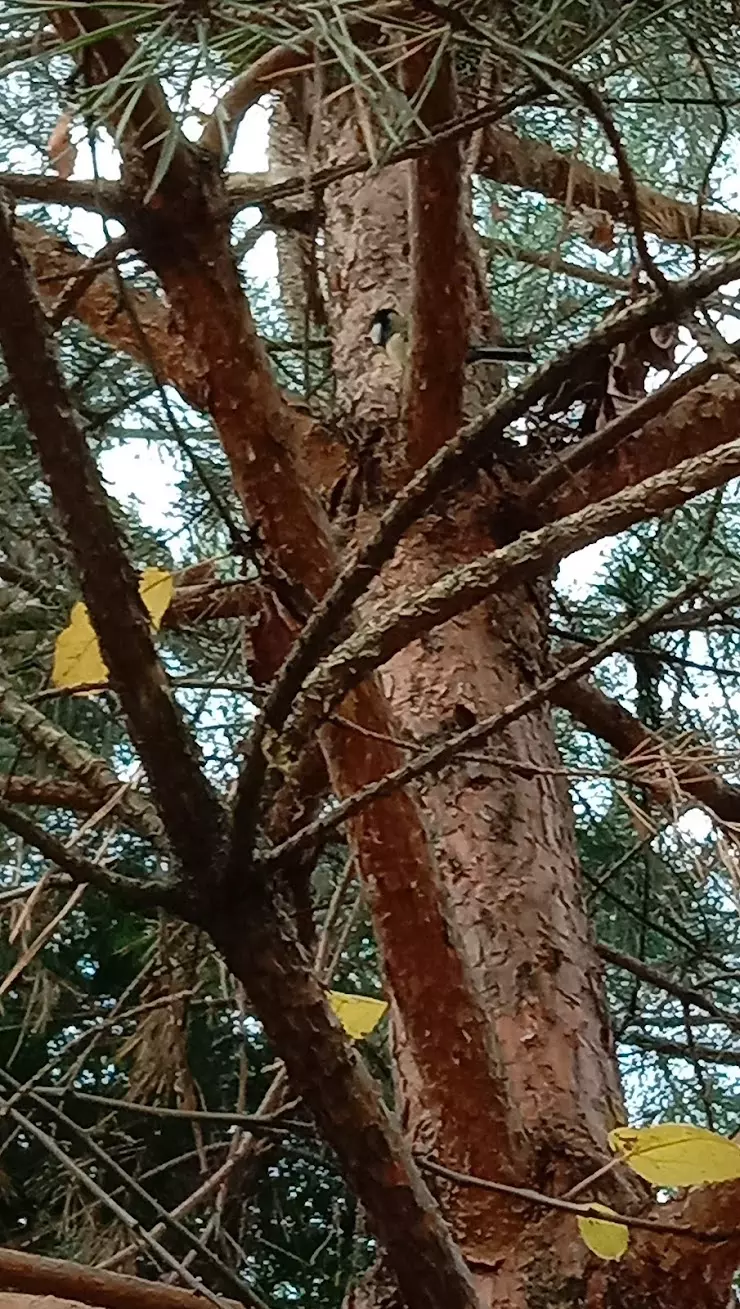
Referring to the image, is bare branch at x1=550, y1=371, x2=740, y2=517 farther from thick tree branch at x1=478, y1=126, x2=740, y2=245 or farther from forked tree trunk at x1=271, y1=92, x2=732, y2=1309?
thick tree branch at x1=478, y1=126, x2=740, y2=245

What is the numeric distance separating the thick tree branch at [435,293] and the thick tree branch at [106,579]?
19.2 inches

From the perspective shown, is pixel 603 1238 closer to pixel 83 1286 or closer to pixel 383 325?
pixel 83 1286

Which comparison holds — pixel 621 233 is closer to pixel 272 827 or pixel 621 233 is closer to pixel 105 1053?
pixel 105 1053

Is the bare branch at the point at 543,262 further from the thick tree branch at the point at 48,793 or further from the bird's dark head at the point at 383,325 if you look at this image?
the thick tree branch at the point at 48,793

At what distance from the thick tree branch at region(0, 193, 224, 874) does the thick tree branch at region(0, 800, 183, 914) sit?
0.01 meters

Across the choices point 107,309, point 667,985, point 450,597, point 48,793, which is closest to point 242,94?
point 107,309

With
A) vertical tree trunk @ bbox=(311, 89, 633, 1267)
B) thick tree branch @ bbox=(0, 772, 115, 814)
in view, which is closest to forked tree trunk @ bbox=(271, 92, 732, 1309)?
vertical tree trunk @ bbox=(311, 89, 633, 1267)

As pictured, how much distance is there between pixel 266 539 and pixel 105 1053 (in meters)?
1.12

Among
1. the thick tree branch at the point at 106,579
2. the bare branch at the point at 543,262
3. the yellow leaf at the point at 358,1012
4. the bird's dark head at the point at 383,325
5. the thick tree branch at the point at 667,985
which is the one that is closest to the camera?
the thick tree branch at the point at 106,579

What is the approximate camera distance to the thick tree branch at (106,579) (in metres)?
0.45

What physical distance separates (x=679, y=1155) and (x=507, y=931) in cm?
38

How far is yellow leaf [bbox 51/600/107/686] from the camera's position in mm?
558

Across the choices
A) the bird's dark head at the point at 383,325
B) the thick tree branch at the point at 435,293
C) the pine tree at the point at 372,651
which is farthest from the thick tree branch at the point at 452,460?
the bird's dark head at the point at 383,325

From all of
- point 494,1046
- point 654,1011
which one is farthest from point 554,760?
point 654,1011
